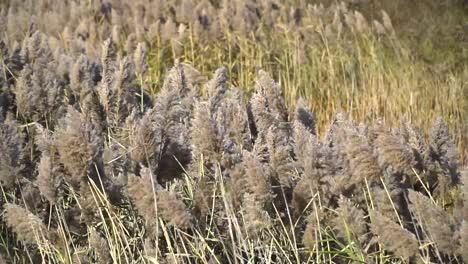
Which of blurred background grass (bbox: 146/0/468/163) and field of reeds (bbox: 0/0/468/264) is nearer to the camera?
field of reeds (bbox: 0/0/468/264)

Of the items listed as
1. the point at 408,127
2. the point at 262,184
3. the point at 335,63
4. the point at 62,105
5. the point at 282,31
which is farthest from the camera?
the point at 282,31

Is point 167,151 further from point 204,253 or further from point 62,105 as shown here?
point 62,105

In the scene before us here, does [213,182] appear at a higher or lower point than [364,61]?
higher

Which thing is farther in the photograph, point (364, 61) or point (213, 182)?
point (364, 61)

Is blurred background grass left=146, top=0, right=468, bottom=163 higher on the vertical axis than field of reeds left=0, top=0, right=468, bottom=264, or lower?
lower

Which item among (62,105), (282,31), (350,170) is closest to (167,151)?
(350,170)

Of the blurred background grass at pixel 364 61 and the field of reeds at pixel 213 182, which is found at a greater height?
the field of reeds at pixel 213 182

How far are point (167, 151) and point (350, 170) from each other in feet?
1.93

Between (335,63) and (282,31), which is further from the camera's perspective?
(282,31)

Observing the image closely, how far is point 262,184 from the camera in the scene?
2506 mm

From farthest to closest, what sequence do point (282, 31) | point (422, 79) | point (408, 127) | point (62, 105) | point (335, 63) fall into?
1. point (282, 31)
2. point (335, 63)
3. point (422, 79)
4. point (62, 105)
5. point (408, 127)

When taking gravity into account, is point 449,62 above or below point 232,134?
below

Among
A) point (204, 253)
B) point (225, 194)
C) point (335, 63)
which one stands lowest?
point (335, 63)

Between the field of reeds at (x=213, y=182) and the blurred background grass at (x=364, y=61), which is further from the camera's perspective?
the blurred background grass at (x=364, y=61)
